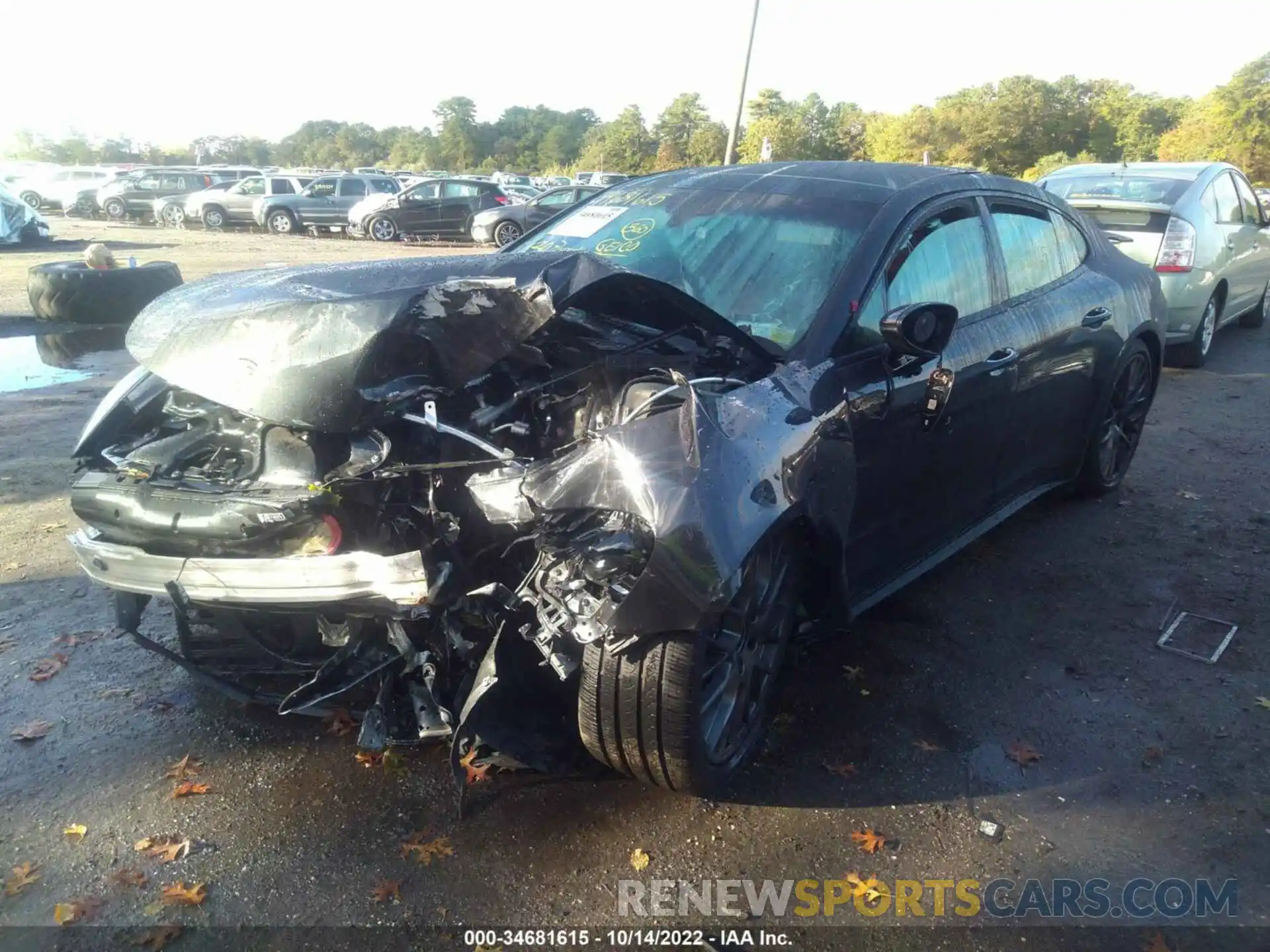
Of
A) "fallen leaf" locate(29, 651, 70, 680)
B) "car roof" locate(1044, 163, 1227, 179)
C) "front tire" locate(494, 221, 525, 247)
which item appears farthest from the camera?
"front tire" locate(494, 221, 525, 247)

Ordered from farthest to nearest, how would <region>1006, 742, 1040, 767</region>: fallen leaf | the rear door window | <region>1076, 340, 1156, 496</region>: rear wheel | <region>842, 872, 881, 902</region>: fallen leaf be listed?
the rear door window < <region>1076, 340, 1156, 496</region>: rear wheel < <region>1006, 742, 1040, 767</region>: fallen leaf < <region>842, 872, 881, 902</region>: fallen leaf

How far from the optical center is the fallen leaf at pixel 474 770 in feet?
9.63

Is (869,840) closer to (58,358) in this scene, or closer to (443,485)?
(443,485)

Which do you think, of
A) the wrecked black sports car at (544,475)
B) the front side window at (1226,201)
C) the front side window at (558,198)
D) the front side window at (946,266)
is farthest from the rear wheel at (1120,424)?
the front side window at (558,198)

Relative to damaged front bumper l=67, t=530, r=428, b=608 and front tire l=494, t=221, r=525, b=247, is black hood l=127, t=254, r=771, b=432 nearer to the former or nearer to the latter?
damaged front bumper l=67, t=530, r=428, b=608

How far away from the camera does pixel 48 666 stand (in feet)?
11.6

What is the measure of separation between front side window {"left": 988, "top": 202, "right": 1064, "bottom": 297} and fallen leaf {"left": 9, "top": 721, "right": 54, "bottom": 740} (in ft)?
13.3

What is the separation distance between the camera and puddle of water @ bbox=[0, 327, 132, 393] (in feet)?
26.4

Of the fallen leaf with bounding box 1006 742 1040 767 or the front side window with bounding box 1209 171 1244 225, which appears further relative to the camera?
the front side window with bounding box 1209 171 1244 225

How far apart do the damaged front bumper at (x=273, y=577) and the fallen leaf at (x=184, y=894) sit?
29.9 inches

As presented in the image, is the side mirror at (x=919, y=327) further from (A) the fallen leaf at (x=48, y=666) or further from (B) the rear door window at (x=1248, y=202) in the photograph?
(B) the rear door window at (x=1248, y=202)

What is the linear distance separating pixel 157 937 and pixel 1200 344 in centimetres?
941

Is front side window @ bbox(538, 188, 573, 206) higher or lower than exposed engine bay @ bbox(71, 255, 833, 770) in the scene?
lower
